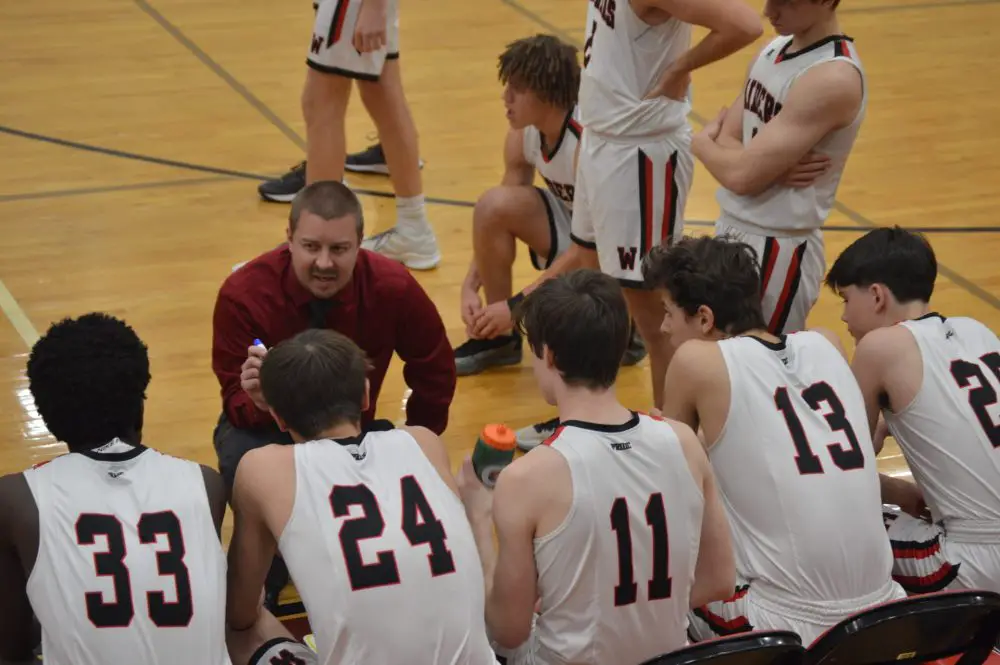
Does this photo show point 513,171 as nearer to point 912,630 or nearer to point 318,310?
point 318,310

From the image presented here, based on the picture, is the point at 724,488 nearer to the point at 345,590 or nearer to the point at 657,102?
the point at 345,590

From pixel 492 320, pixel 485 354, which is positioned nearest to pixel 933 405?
pixel 492 320

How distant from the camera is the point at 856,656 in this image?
9.89 feet

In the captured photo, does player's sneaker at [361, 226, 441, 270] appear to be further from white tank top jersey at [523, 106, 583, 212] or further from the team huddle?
the team huddle

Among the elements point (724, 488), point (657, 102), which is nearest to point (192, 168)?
point (657, 102)

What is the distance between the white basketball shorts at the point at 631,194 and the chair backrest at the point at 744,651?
Result: 2252mm

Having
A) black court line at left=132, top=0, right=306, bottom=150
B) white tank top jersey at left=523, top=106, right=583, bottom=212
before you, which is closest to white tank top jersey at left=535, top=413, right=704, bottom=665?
white tank top jersey at left=523, top=106, right=583, bottom=212

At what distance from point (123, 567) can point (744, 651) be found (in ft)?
4.16

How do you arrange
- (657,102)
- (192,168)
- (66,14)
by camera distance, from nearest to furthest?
1. (657,102)
2. (192,168)
3. (66,14)

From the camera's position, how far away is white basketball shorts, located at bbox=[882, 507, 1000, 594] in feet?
12.2

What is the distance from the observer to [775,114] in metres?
4.33

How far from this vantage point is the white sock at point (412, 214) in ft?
20.9

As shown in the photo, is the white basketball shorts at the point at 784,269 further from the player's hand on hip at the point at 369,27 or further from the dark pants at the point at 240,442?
the player's hand on hip at the point at 369,27

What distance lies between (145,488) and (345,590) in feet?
1.58
